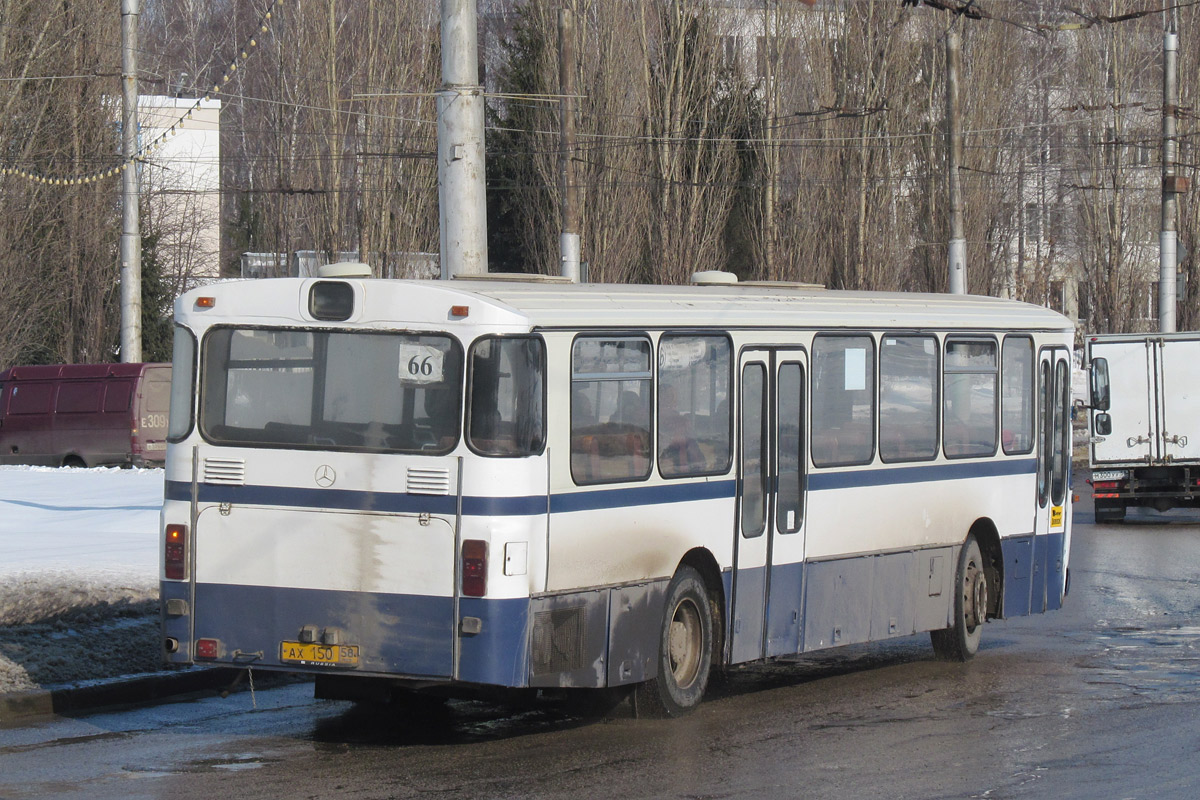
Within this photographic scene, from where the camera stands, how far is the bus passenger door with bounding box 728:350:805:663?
10586 mm

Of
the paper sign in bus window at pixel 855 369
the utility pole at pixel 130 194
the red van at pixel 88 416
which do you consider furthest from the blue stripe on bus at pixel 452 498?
the red van at pixel 88 416

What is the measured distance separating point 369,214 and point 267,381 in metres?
36.1

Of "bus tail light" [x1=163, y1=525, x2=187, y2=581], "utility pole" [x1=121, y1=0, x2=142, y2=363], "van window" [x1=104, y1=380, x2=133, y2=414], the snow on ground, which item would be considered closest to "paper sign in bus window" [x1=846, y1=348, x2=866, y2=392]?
A: "bus tail light" [x1=163, y1=525, x2=187, y2=581]

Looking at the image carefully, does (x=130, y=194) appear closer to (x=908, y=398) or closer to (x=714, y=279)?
(x=714, y=279)

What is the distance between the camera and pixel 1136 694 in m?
10.9

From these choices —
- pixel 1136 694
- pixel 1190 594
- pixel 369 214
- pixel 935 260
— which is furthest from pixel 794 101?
pixel 1136 694

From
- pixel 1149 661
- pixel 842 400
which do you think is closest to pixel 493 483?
pixel 842 400

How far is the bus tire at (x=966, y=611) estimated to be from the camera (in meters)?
12.8

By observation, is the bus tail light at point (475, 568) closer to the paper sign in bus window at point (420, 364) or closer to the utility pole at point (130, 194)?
the paper sign in bus window at point (420, 364)

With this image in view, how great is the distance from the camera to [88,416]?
29.7 metres

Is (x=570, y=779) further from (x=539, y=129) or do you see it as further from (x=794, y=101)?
(x=794, y=101)

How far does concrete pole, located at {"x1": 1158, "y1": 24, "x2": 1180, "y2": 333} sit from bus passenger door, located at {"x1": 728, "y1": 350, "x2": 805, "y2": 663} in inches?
1099

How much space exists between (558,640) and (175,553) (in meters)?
2.10

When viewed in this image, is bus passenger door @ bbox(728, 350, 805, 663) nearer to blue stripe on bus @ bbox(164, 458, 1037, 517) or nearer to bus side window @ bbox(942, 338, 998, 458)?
blue stripe on bus @ bbox(164, 458, 1037, 517)
